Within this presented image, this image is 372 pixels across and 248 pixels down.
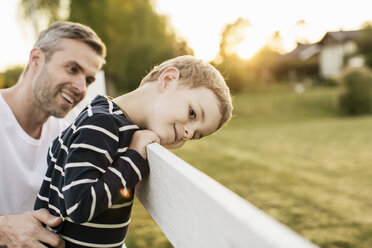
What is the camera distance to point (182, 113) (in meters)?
1.38

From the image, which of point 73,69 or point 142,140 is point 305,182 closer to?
point 73,69

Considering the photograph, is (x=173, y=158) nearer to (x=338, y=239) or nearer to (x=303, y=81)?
(x=338, y=239)

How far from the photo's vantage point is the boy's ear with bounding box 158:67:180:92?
57.6 inches

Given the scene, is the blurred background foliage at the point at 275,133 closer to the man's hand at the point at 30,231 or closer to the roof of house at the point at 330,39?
the man's hand at the point at 30,231

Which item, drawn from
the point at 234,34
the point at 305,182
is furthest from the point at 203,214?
the point at 234,34

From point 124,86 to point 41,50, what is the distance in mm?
30299

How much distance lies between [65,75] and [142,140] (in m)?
1.46

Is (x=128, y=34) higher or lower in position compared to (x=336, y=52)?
higher

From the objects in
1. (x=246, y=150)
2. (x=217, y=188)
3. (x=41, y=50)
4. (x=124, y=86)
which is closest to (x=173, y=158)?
(x=217, y=188)

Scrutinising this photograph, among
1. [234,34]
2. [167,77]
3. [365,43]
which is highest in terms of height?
[167,77]

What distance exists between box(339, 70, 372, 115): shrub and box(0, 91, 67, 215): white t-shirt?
24482 mm

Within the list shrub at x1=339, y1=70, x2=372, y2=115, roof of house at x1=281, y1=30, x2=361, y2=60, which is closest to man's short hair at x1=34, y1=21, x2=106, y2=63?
shrub at x1=339, y1=70, x2=372, y2=115

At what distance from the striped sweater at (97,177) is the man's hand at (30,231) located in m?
0.04

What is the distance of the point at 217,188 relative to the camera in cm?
64
